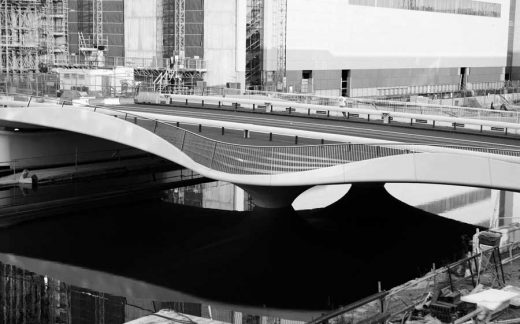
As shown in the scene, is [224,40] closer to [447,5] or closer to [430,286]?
[447,5]

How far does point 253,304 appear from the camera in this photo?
891 inches

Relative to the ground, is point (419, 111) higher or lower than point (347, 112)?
lower

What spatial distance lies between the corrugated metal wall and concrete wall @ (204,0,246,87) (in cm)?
30

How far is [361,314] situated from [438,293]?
140cm

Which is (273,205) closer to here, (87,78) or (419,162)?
(419,162)

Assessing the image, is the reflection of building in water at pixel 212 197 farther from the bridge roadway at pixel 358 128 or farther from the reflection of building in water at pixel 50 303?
the reflection of building in water at pixel 50 303

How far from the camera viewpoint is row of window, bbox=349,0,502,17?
2544 inches

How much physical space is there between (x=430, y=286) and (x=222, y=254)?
11.2 meters

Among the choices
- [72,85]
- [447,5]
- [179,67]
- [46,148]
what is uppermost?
[447,5]

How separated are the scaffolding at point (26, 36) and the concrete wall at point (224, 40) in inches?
365

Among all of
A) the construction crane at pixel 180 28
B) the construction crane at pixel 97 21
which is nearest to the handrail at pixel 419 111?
the construction crane at pixel 180 28

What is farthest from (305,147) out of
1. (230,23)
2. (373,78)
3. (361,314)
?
(373,78)

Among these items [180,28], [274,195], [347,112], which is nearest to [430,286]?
[274,195]

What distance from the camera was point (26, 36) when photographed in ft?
174
